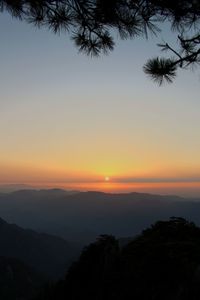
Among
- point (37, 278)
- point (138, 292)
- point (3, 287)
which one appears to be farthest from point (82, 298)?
point (37, 278)

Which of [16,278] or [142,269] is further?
[16,278]

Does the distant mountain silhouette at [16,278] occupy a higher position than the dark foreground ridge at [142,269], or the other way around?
the dark foreground ridge at [142,269]

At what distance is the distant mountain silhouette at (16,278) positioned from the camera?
4189 inches

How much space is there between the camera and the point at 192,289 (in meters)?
4.16

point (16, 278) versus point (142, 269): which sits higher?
point (142, 269)

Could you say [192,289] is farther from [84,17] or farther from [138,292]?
[84,17]

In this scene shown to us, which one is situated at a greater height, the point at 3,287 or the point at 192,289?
the point at 192,289

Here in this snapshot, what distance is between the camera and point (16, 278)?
114250 mm

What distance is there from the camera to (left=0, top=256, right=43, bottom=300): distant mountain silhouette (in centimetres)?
10641

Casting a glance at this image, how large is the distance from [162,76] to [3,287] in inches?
4209

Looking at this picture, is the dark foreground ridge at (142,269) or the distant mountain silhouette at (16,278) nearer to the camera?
the dark foreground ridge at (142,269)

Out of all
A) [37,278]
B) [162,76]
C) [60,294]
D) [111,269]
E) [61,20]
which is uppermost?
[61,20]

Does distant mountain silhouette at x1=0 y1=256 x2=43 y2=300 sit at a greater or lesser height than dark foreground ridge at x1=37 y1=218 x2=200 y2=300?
lesser

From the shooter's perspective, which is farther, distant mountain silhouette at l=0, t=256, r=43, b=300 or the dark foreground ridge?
distant mountain silhouette at l=0, t=256, r=43, b=300
